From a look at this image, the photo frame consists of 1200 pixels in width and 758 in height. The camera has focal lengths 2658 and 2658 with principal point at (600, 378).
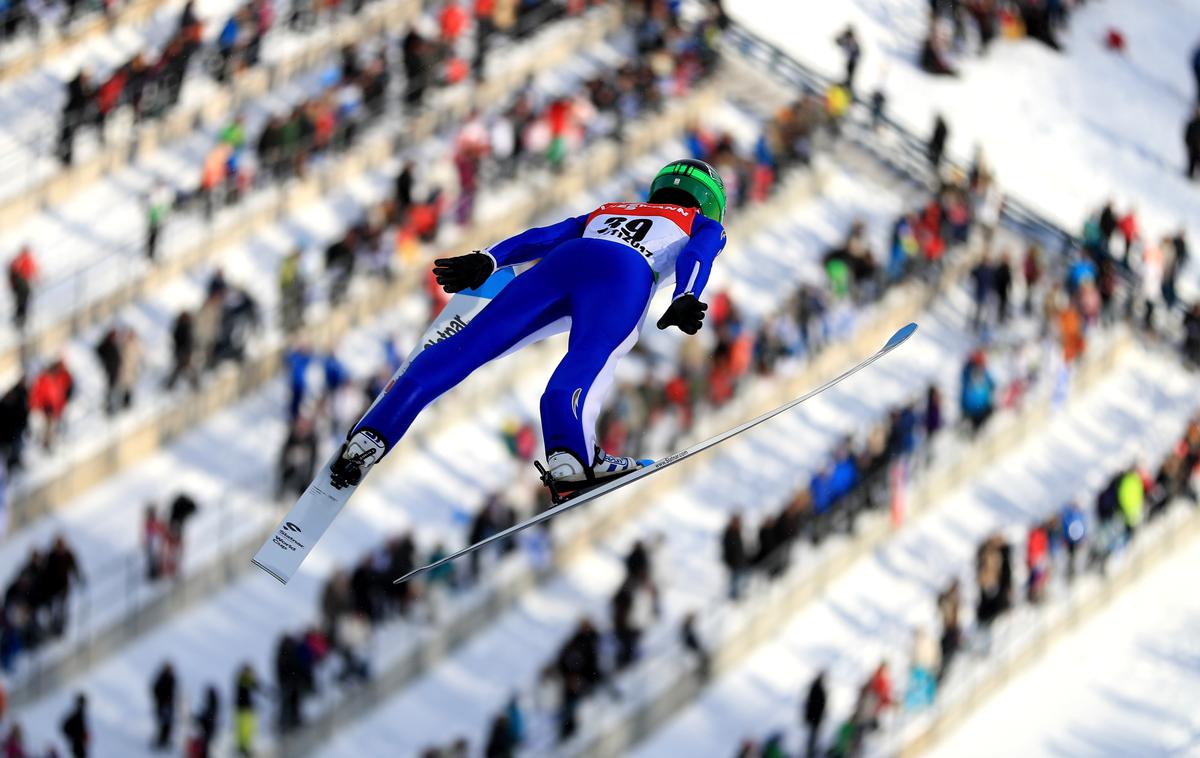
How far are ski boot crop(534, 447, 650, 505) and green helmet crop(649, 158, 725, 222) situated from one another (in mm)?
1330

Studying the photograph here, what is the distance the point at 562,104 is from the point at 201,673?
9825mm

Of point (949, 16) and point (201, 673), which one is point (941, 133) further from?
point (201, 673)

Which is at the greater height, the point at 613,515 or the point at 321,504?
the point at 321,504

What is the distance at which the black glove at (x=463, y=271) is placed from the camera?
437 inches

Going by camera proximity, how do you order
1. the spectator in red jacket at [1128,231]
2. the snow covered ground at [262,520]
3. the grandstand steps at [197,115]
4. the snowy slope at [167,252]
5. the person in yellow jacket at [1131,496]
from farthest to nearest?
the spectator in red jacket at [1128,231]
the grandstand steps at [197,115]
the person in yellow jacket at [1131,496]
the snowy slope at [167,252]
the snow covered ground at [262,520]

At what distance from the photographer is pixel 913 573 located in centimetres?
2645

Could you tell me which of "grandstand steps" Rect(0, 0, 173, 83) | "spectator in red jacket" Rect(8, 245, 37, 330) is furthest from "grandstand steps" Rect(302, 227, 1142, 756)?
"grandstand steps" Rect(0, 0, 173, 83)

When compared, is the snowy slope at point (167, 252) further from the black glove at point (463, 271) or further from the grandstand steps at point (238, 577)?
the black glove at point (463, 271)

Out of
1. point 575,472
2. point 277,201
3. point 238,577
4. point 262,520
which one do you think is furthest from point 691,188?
point 277,201

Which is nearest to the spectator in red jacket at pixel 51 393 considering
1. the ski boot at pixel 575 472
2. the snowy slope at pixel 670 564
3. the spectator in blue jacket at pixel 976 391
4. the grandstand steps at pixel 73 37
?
the snowy slope at pixel 670 564

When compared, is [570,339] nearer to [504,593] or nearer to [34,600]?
[34,600]

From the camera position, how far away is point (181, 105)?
31172mm

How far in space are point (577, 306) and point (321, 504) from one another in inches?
56.4

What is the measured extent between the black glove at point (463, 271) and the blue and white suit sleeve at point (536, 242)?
22 cm
